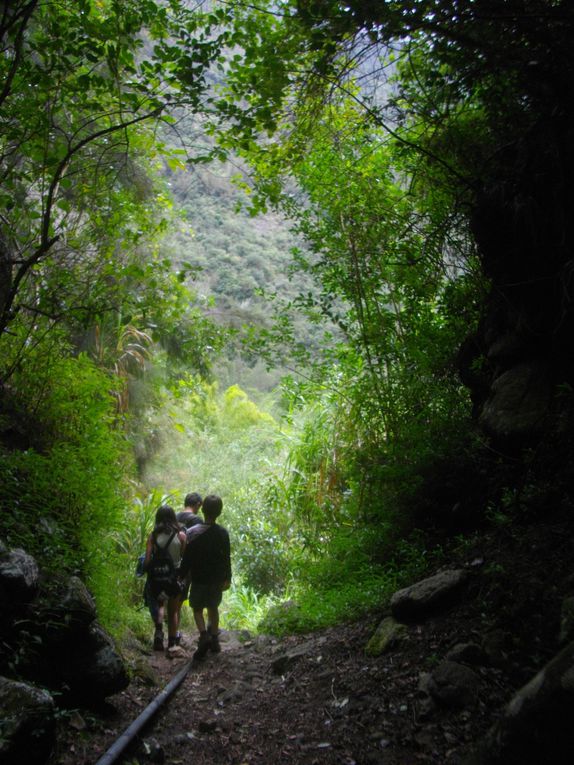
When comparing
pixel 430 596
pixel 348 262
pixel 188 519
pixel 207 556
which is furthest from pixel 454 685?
pixel 348 262

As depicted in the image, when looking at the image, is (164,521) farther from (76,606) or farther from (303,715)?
(303,715)

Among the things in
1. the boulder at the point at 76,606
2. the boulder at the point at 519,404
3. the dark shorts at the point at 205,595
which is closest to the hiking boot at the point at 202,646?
the dark shorts at the point at 205,595

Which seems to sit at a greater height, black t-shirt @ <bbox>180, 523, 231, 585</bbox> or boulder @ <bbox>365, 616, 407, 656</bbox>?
black t-shirt @ <bbox>180, 523, 231, 585</bbox>

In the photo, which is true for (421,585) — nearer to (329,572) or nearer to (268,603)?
(329,572)

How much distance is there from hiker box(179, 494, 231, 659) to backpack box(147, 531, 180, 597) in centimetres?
16

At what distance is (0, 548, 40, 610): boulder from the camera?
3.52 m

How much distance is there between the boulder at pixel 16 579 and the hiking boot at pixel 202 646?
269 cm

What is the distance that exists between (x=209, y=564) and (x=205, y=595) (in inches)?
14.8

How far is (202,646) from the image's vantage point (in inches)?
236

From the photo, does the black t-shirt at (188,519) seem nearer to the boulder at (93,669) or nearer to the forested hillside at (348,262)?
the forested hillside at (348,262)

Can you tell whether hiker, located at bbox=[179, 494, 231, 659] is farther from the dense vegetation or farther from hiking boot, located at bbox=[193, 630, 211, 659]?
the dense vegetation

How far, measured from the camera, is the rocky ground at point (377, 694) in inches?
116

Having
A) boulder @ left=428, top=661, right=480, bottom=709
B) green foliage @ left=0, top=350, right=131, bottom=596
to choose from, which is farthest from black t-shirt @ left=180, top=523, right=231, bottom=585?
boulder @ left=428, top=661, right=480, bottom=709

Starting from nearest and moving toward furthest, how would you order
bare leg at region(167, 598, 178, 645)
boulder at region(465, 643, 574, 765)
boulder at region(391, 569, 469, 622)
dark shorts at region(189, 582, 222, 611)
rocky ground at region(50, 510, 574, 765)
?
1. boulder at region(465, 643, 574, 765)
2. rocky ground at region(50, 510, 574, 765)
3. boulder at region(391, 569, 469, 622)
4. dark shorts at region(189, 582, 222, 611)
5. bare leg at region(167, 598, 178, 645)
